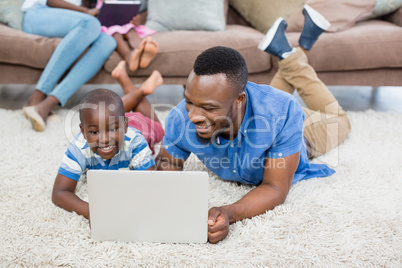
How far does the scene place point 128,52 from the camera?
7.27 ft

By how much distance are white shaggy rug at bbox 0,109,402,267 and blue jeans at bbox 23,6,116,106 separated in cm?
61

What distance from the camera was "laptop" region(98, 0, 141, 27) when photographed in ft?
7.23

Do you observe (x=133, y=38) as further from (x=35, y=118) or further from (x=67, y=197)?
(x=67, y=197)

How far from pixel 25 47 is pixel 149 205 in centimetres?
151

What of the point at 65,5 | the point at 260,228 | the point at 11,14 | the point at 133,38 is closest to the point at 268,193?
the point at 260,228

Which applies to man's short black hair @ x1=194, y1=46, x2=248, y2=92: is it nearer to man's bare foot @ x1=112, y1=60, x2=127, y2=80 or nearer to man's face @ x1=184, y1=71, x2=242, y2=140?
man's face @ x1=184, y1=71, x2=242, y2=140

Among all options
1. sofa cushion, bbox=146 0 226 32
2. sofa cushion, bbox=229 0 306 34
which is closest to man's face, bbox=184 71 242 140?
sofa cushion, bbox=146 0 226 32

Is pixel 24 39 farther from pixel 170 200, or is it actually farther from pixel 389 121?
pixel 389 121

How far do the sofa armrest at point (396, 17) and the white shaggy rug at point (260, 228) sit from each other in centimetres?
113

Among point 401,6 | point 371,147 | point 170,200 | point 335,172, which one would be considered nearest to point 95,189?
point 170,200

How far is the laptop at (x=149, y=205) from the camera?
1024 mm

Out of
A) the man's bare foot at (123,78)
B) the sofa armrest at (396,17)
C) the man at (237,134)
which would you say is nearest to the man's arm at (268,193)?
the man at (237,134)

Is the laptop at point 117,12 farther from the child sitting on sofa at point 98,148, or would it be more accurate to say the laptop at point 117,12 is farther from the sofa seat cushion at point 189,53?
the child sitting on sofa at point 98,148

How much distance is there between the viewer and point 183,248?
109 centimetres
